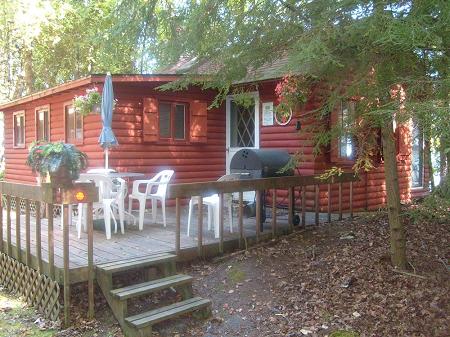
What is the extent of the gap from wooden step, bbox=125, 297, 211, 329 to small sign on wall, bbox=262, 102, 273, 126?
4.89 m

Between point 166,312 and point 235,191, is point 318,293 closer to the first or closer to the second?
point 166,312

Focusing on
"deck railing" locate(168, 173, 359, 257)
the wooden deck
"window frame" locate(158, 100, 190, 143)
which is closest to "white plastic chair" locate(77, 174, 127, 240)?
the wooden deck

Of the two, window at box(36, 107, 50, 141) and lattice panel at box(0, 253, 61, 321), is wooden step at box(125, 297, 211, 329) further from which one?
window at box(36, 107, 50, 141)

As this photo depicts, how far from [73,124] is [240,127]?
355 centimetres

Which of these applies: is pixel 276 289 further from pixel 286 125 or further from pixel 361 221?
pixel 286 125

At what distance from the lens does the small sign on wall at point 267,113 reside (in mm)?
8445

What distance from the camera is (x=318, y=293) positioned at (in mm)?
4410

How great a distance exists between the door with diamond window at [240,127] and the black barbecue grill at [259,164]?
6.85 feet

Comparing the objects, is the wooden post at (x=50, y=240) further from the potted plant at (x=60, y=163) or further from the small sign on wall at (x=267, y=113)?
the small sign on wall at (x=267, y=113)

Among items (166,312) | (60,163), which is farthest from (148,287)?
(60,163)

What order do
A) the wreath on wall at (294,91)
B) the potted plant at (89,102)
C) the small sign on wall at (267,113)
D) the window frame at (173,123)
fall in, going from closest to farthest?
the wreath on wall at (294,91), the potted plant at (89,102), the small sign on wall at (267,113), the window frame at (173,123)

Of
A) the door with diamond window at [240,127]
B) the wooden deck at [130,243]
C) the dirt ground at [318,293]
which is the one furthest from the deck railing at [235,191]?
the door with diamond window at [240,127]

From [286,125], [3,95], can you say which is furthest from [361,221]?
[3,95]

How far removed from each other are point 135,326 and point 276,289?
1537mm
